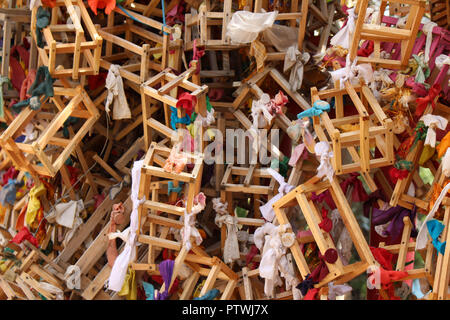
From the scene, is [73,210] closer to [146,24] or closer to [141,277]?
[141,277]

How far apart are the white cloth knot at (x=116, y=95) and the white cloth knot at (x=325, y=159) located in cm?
191

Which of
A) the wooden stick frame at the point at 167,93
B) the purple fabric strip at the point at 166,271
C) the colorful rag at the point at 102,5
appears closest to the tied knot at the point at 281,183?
the wooden stick frame at the point at 167,93

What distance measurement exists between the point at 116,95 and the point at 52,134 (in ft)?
2.28

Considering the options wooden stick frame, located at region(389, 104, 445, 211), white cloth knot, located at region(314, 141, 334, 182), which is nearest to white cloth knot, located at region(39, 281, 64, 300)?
white cloth knot, located at region(314, 141, 334, 182)

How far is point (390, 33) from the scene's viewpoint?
538 centimetres

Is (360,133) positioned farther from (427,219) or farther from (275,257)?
(275,257)

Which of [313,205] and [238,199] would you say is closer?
[313,205]

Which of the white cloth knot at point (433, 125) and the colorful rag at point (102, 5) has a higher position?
the colorful rag at point (102, 5)

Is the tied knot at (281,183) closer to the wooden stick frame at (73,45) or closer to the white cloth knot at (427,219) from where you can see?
the white cloth knot at (427,219)

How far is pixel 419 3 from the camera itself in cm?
524

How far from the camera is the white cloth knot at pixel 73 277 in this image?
243 inches

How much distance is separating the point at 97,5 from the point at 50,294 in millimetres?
2502
